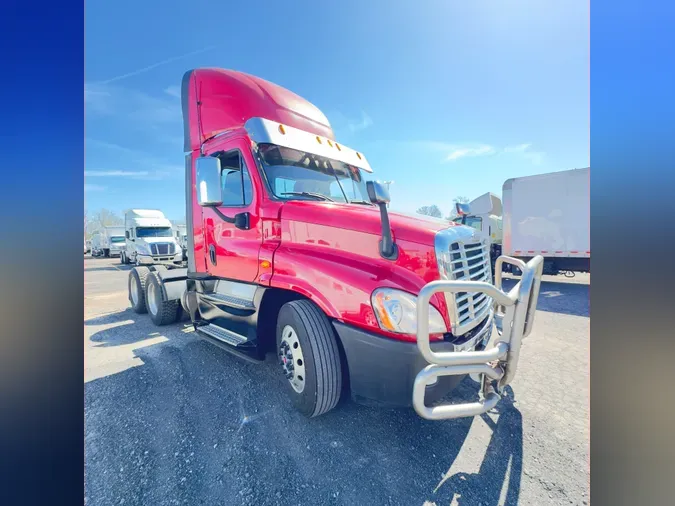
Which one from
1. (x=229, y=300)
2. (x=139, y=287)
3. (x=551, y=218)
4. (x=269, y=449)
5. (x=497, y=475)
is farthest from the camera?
(x=551, y=218)

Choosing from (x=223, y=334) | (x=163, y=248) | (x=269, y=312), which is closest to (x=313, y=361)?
(x=269, y=312)

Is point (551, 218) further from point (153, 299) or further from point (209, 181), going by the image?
point (153, 299)

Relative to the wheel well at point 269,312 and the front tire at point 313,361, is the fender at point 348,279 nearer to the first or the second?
the front tire at point 313,361

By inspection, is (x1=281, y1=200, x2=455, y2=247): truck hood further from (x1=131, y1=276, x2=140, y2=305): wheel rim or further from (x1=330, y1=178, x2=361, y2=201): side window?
(x1=131, y1=276, x2=140, y2=305): wheel rim

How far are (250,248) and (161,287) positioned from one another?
319 centimetres

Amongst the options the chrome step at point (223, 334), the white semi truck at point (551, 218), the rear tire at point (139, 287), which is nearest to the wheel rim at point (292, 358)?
the chrome step at point (223, 334)

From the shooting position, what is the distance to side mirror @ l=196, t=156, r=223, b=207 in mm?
3121

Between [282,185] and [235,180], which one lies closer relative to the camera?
[282,185]

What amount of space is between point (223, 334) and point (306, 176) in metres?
2.07

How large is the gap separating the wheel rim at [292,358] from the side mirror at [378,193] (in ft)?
4.33

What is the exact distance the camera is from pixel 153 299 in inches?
220
